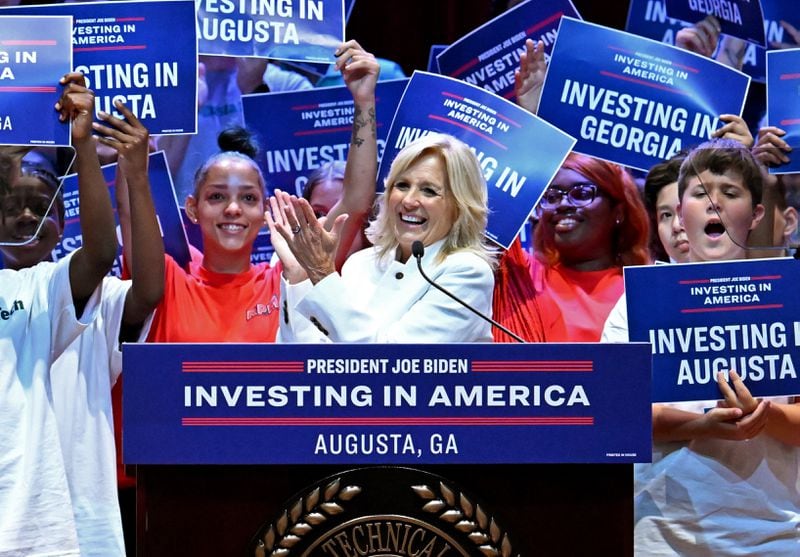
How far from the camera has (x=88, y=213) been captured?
2.91 metres

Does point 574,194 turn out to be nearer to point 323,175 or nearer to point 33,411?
point 323,175

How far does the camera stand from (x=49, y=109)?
3027mm

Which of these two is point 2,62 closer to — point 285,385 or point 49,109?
point 49,109

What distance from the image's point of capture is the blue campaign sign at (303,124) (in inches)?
148

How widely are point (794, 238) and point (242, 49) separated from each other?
179 cm

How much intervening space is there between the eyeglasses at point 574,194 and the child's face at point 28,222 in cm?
151

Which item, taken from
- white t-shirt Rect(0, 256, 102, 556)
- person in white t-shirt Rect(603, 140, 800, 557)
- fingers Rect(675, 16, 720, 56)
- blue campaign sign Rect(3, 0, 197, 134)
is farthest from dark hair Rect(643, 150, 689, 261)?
white t-shirt Rect(0, 256, 102, 556)

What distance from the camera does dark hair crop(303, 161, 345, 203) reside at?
3719 millimetres

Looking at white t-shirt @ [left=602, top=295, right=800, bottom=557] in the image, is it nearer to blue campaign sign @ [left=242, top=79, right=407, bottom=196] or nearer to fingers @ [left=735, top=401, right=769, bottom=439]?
fingers @ [left=735, top=401, right=769, bottom=439]

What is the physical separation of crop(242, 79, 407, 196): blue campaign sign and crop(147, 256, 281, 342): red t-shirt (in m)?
0.39

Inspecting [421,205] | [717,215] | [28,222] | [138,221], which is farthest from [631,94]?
[28,222]

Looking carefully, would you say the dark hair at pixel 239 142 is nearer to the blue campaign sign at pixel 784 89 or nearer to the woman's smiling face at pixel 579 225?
the woman's smiling face at pixel 579 225

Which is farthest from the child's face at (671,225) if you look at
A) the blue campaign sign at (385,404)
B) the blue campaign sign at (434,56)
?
the blue campaign sign at (385,404)

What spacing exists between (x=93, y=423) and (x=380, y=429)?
138cm
